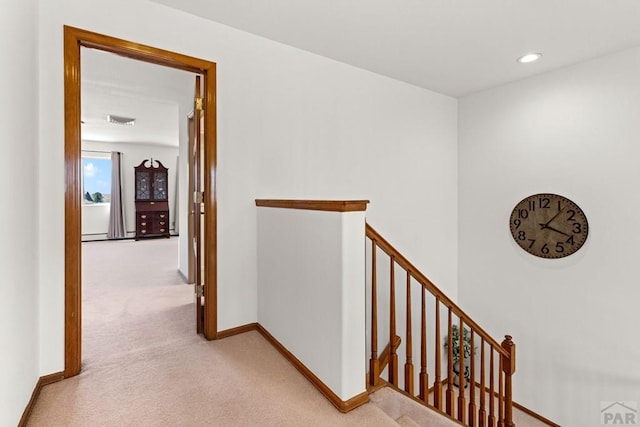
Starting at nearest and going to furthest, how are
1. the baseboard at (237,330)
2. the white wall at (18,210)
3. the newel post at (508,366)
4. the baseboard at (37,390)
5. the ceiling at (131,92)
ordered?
1. the white wall at (18,210)
2. the baseboard at (37,390)
3. the baseboard at (237,330)
4. the newel post at (508,366)
5. the ceiling at (131,92)

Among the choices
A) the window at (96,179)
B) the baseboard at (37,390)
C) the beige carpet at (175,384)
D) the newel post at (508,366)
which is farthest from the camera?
the window at (96,179)

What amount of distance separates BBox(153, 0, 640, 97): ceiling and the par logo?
3044mm

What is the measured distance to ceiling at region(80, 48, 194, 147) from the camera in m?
3.20

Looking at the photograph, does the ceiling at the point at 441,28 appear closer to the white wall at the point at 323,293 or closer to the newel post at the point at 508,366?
the white wall at the point at 323,293

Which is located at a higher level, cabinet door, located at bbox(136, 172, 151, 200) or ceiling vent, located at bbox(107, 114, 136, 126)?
ceiling vent, located at bbox(107, 114, 136, 126)

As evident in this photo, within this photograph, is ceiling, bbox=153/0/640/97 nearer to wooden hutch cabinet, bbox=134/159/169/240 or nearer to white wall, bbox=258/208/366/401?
white wall, bbox=258/208/366/401

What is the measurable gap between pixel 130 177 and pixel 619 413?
9.55 m

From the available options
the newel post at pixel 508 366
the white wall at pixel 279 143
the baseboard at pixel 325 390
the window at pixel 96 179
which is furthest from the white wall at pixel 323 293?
the window at pixel 96 179

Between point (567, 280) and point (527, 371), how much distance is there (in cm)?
107

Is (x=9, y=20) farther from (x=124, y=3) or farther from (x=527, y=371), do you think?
(x=527, y=371)

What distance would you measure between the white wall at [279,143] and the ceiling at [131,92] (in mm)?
1042

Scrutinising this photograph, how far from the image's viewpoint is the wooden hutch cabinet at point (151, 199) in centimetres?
789

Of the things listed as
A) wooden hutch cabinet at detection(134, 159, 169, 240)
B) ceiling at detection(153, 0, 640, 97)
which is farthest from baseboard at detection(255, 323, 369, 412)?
wooden hutch cabinet at detection(134, 159, 169, 240)

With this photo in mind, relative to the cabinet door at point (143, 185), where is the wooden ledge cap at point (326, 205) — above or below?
below
